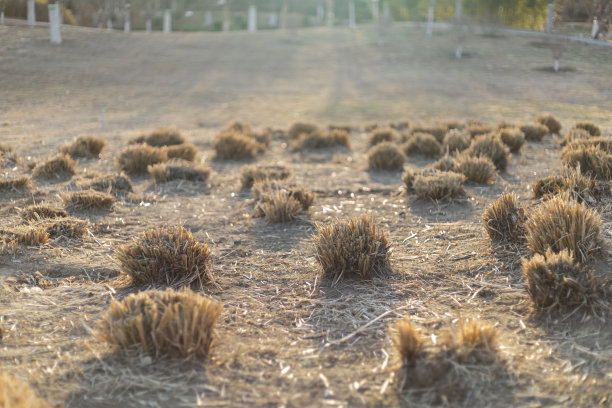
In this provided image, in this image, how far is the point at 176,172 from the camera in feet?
28.3

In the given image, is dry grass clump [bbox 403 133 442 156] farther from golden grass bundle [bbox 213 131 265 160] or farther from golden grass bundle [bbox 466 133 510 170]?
golden grass bundle [bbox 213 131 265 160]

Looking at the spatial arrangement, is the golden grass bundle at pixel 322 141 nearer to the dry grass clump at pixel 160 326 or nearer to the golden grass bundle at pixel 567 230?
the golden grass bundle at pixel 567 230

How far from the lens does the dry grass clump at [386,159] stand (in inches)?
370

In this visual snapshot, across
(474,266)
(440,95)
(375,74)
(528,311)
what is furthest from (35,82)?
(375,74)

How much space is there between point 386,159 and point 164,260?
5573mm

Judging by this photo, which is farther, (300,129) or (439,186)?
(300,129)

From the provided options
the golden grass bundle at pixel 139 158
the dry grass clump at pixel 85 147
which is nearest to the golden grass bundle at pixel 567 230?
the golden grass bundle at pixel 139 158

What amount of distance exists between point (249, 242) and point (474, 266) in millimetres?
2252

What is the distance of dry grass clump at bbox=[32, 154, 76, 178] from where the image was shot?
850cm

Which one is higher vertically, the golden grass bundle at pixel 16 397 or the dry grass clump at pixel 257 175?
the dry grass clump at pixel 257 175

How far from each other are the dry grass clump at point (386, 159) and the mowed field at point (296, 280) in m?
0.25

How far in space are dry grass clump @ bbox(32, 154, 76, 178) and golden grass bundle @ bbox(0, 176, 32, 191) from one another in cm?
74

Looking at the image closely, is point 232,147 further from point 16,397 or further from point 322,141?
point 16,397

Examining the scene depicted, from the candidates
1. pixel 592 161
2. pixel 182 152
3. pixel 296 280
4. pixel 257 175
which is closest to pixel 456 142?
pixel 592 161
